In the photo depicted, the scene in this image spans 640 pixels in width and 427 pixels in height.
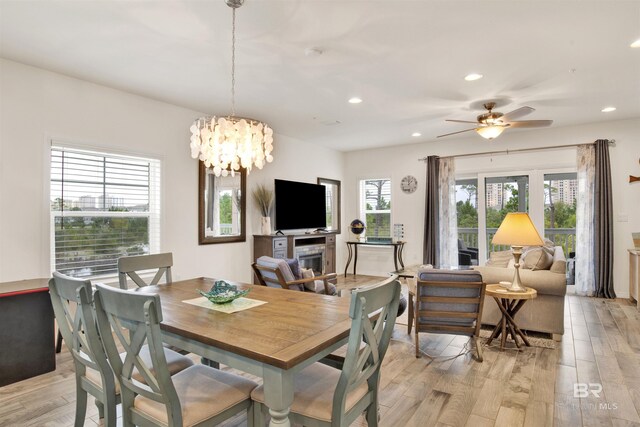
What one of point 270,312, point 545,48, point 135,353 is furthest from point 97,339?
point 545,48

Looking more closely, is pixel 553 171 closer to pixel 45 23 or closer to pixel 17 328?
pixel 45 23

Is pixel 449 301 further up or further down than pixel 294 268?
further down

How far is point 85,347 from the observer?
178 centimetres

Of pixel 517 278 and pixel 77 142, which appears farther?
pixel 77 142

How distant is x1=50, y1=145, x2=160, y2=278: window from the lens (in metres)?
3.69

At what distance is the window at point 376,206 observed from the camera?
25.1ft

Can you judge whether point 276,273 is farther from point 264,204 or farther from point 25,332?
point 264,204

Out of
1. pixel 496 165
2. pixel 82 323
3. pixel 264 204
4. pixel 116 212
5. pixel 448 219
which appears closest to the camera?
pixel 82 323

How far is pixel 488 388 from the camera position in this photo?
8.66ft

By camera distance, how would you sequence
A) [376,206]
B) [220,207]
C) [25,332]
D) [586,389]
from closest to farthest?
1. [586,389]
2. [25,332]
3. [220,207]
4. [376,206]

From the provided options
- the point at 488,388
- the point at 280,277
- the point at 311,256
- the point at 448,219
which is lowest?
the point at 488,388

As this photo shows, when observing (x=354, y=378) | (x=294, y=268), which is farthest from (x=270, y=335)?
(x=294, y=268)

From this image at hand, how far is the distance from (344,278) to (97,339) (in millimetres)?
6000

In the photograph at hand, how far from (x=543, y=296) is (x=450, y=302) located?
1.25 metres
